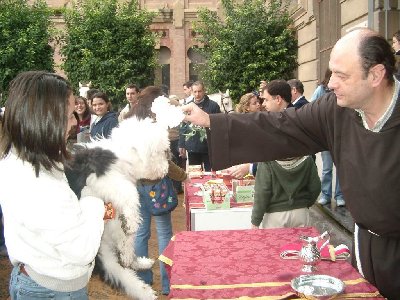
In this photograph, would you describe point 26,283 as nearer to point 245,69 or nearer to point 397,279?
point 397,279

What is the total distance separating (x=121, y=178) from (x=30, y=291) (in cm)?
57

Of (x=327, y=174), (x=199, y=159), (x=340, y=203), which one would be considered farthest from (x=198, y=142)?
(x=340, y=203)

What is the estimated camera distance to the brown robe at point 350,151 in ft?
6.75

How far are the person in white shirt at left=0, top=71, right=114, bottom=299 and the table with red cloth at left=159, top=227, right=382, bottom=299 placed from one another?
47 centimetres

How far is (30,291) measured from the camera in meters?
1.90

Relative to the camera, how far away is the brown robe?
206 centimetres

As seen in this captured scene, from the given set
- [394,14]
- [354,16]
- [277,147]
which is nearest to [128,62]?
[354,16]

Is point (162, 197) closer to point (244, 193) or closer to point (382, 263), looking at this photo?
point (244, 193)

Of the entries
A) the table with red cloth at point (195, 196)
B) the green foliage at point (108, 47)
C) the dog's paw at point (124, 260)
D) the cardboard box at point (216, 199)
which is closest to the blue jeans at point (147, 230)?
the table with red cloth at point (195, 196)

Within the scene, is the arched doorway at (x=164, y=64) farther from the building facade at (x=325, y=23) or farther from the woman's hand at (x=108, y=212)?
the woman's hand at (x=108, y=212)

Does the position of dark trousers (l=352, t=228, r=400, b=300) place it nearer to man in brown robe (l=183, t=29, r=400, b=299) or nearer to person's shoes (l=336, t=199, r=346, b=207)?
man in brown robe (l=183, t=29, r=400, b=299)

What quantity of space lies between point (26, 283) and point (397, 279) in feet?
5.06

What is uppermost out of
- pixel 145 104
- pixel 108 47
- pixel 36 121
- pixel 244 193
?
pixel 108 47

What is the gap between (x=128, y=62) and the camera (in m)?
16.2
